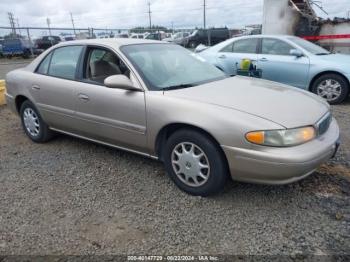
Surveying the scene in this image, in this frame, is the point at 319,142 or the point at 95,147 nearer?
the point at 319,142

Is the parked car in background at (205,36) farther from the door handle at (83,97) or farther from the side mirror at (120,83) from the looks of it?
the side mirror at (120,83)

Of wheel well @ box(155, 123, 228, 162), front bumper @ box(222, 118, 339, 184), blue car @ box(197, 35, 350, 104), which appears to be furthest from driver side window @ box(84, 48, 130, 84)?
blue car @ box(197, 35, 350, 104)

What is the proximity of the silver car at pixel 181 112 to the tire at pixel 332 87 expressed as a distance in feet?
11.2

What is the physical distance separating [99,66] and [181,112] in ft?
4.91

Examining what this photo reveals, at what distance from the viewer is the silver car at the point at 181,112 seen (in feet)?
9.57

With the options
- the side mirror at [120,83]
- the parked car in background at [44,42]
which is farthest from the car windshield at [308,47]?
the parked car in background at [44,42]

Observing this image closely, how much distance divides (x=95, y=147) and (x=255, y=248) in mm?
2778

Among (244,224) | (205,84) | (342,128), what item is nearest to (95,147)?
(205,84)

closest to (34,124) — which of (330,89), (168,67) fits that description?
(168,67)

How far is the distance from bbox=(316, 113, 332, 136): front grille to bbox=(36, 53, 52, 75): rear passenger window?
11.2 feet

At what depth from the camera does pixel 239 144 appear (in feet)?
9.62

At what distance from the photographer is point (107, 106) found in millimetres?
3775

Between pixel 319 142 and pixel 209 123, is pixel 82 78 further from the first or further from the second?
pixel 319 142

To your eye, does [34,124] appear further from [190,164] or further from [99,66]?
[190,164]
